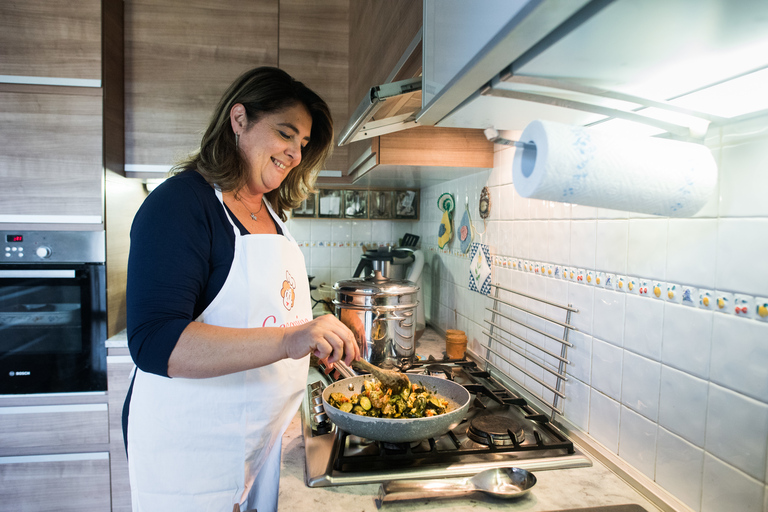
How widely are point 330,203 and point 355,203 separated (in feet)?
0.47

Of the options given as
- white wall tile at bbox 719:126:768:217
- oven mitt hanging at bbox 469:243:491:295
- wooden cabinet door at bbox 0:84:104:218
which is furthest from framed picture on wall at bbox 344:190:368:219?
white wall tile at bbox 719:126:768:217

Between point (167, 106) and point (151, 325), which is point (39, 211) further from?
point (151, 325)

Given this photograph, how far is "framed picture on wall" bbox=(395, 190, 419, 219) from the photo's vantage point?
2.51 meters

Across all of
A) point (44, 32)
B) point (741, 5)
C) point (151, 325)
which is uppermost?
point (44, 32)

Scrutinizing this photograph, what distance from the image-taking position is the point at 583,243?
951 mm

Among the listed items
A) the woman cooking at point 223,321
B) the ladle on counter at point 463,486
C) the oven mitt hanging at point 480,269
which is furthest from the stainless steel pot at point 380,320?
the ladle on counter at point 463,486

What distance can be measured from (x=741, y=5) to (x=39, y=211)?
82.7 inches

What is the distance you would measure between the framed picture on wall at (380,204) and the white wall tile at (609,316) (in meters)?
1.72

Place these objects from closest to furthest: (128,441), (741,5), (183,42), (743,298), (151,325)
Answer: (741,5), (743,298), (151,325), (128,441), (183,42)

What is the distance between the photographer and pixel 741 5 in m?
0.33

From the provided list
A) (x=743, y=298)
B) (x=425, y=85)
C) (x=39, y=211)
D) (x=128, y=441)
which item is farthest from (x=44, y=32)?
(x=743, y=298)

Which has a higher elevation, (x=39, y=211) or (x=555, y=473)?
(x=39, y=211)

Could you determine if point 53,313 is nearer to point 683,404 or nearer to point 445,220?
point 445,220

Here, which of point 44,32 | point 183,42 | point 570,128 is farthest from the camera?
point 183,42
